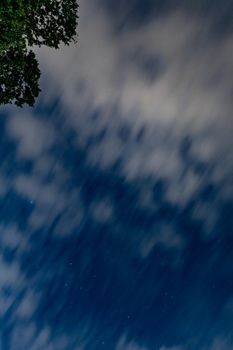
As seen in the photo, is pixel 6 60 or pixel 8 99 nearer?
pixel 6 60

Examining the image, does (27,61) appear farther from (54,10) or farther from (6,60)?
(54,10)

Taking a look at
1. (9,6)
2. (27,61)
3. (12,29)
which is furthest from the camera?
(27,61)

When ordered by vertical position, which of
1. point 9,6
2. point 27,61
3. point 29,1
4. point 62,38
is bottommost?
point 9,6

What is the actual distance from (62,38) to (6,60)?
4339 millimetres

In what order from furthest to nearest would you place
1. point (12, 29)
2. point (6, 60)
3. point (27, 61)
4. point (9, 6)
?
point (27, 61) < point (6, 60) < point (12, 29) < point (9, 6)

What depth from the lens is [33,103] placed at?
26.4 meters

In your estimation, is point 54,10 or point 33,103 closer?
point 54,10

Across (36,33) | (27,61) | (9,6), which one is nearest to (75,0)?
(36,33)

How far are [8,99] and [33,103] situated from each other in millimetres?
1722

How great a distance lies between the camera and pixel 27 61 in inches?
1000

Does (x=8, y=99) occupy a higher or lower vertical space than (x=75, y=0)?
lower

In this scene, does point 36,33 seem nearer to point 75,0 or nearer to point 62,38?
point 62,38

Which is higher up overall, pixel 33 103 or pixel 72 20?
pixel 72 20

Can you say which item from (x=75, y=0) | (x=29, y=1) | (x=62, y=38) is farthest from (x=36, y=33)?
(x=29, y=1)
